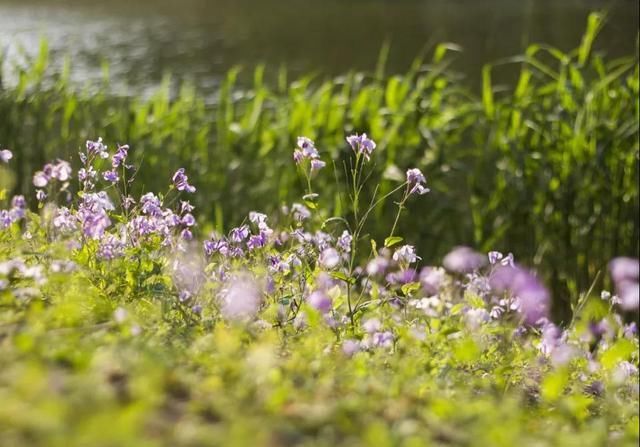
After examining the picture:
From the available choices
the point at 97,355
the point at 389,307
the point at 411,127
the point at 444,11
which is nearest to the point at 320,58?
the point at 444,11

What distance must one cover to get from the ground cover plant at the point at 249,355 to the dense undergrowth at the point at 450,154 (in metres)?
1.93

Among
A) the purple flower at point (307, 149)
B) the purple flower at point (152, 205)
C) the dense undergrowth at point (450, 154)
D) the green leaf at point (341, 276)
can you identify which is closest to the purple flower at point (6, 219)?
the purple flower at point (152, 205)

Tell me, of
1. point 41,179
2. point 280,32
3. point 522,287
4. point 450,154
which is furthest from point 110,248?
point 280,32

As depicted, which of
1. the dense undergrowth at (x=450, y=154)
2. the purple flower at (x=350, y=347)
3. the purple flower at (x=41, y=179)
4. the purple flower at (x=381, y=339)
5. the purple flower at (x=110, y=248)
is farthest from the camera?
the dense undergrowth at (x=450, y=154)

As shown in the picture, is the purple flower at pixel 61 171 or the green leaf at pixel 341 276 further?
the purple flower at pixel 61 171

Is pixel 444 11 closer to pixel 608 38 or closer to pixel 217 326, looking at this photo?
pixel 608 38

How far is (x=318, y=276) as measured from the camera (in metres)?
3.48

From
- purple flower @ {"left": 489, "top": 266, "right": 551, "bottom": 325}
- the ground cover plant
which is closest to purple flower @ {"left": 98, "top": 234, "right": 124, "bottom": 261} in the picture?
→ the ground cover plant

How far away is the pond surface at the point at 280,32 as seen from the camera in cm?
1800

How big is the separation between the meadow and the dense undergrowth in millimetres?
15

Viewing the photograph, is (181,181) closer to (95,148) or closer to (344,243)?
(95,148)

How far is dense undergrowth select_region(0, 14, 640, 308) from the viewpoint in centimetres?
634

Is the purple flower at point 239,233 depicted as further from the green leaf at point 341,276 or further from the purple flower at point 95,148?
the purple flower at point 95,148

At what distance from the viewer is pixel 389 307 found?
4082 millimetres
